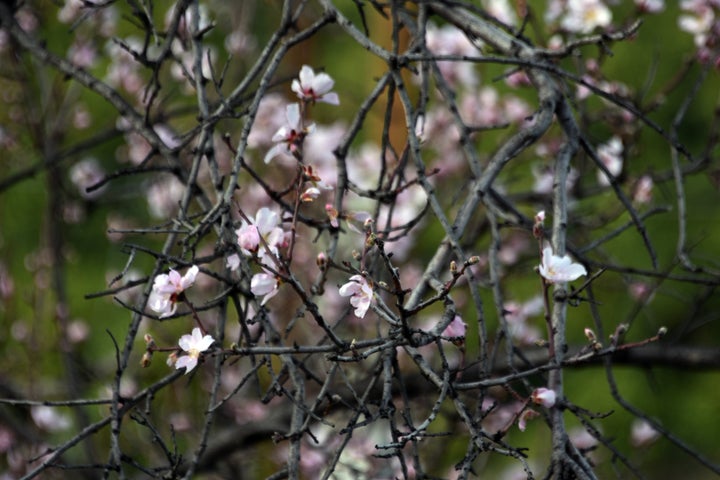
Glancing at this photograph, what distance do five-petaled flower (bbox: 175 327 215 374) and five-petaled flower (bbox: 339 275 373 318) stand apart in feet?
0.71

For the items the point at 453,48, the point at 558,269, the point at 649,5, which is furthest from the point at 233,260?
the point at 453,48

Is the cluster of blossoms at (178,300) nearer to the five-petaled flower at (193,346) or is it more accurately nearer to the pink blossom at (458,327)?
the five-petaled flower at (193,346)

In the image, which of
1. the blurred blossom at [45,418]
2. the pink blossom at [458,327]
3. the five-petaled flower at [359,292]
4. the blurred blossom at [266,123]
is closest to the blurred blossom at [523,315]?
the blurred blossom at [266,123]

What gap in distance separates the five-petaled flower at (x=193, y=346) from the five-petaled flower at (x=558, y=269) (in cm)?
50

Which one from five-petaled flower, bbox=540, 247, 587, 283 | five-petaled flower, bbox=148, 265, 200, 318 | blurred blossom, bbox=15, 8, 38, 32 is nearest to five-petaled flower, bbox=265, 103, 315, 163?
five-petaled flower, bbox=148, 265, 200, 318

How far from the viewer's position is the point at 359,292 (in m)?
1.30

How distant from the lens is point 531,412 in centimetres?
133

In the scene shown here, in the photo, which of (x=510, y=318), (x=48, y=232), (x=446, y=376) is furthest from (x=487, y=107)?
(x=446, y=376)

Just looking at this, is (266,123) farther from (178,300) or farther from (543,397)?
(543,397)

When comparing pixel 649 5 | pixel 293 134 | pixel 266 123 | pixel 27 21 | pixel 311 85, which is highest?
pixel 27 21

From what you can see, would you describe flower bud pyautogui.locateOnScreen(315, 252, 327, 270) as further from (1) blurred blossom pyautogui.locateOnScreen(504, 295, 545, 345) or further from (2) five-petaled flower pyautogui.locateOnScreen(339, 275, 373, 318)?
(1) blurred blossom pyautogui.locateOnScreen(504, 295, 545, 345)

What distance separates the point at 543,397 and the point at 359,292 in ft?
1.00

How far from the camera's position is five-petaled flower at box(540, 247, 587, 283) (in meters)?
1.29

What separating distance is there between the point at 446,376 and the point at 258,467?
3.55 metres
